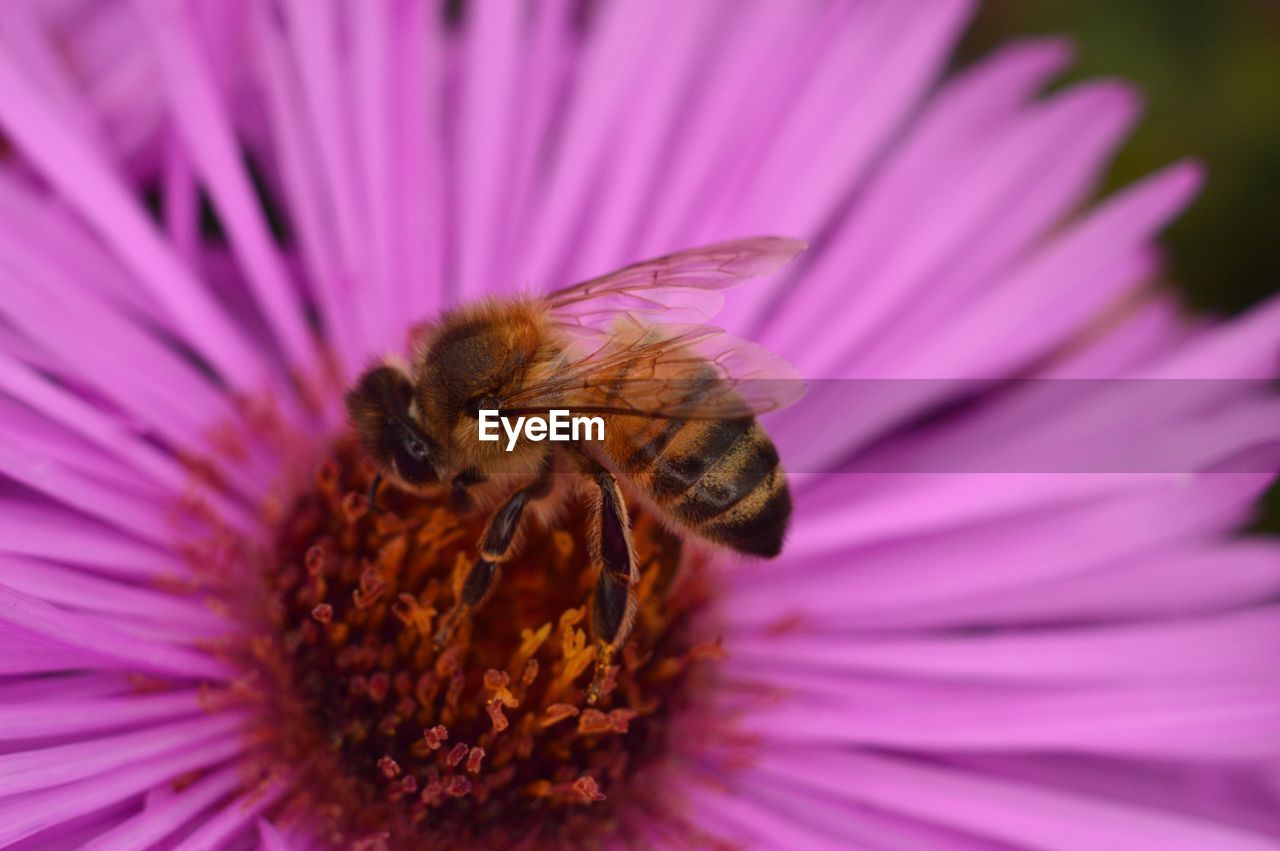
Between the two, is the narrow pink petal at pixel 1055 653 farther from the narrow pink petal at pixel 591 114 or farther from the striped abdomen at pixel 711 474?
the narrow pink petal at pixel 591 114

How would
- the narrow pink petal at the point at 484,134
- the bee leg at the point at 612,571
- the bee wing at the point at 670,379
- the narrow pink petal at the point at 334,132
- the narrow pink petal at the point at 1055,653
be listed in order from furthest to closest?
the narrow pink petal at the point at 484,134 < the narrow pink petal at the point at 334,132 < the narrow pink petal at the point at 1055,653 < the bee leg at the point at 612,571 < the bee wing at the point at 670,379

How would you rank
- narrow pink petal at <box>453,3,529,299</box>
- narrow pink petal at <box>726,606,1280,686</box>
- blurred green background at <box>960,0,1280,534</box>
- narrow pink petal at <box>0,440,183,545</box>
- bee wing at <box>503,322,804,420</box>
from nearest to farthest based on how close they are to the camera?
bee wing at <box>503,322,804,420</box>, narrow pink petal at <box>0,440,183,545</box>, narrow pink petal at <box>726,606,1280,686</box>, narrow pink petal at <box>453,3,529,299</box>, blurred green background at <box>960,0,1280,534</box>

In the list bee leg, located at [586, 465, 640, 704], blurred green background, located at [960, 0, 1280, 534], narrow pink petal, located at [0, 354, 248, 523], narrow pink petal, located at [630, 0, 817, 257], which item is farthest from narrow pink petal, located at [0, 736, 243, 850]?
blurred green background, located at [960, 0, 1280, 534]

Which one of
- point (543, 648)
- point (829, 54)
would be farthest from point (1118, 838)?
point (829, 54)

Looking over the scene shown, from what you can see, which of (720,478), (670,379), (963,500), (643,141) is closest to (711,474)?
(720,478)

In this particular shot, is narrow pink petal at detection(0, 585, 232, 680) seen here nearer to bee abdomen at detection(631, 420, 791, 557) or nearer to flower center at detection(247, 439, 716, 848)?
flower center at detection(247, 439, 716, 848)

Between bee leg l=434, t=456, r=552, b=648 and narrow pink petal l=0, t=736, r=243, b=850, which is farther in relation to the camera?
bee leg l=434, t=456, r=552, b=648

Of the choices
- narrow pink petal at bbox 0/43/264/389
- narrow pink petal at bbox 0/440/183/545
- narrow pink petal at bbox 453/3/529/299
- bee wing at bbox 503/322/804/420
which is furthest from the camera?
narrow pink petal at bbox 453/3/529/299

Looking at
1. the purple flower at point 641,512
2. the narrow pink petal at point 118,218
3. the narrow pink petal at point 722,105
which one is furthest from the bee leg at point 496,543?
the narrow pink petal at point 722,105
